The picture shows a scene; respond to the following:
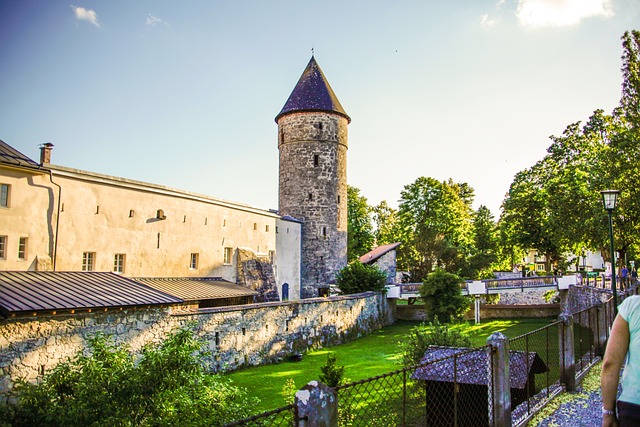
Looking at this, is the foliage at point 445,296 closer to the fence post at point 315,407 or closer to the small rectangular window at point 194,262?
the small rectangular window at point 194,262

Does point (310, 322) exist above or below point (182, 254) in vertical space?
below

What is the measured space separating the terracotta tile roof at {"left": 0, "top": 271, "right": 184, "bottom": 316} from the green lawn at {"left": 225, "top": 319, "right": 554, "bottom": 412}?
4.12m

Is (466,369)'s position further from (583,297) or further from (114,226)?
(583,297)

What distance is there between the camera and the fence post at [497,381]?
7.36 m

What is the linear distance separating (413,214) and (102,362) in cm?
3933

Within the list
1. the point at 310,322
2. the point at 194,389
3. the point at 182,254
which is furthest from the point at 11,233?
the point at 310,322

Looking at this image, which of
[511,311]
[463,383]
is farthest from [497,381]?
[511,311]

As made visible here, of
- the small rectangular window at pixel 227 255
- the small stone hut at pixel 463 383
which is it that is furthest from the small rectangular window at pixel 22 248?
the small stone hut at pixel 463 383

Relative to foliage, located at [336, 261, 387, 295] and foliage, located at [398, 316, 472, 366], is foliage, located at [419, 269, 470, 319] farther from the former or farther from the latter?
foliage, located at [398, 316, 472, 366]

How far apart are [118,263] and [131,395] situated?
13.2 meters

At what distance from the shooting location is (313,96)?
1390 inches

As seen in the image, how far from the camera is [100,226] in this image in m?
20.2

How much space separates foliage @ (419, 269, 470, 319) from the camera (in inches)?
1219

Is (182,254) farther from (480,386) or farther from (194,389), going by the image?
(480,386)
